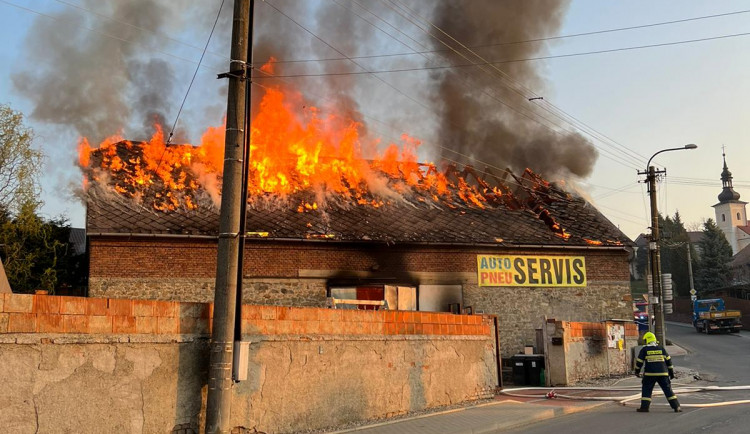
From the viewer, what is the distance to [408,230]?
20.5m

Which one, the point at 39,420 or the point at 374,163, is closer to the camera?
the point at 39,420

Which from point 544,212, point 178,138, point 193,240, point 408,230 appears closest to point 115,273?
point 193,240

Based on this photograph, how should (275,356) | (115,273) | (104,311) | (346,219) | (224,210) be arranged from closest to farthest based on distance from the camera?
(104,311), (224,210), (275,356), (115,273), (346,219)

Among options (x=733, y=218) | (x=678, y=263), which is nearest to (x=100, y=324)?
(x=678, y=263)

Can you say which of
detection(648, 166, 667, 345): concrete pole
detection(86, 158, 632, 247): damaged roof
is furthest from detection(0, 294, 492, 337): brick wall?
detection(648, 166, 667, 345): concrete pole

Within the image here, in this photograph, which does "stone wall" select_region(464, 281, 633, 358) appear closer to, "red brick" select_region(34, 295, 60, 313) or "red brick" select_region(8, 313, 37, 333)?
"red brick" select_region(34, 295, 60, 313)

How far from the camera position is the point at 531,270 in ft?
71.7

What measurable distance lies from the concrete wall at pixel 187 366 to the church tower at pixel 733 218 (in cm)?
9959

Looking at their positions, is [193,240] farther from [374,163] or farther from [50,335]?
[50,335]

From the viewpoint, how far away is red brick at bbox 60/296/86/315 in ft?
21.7

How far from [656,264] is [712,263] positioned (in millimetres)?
44538

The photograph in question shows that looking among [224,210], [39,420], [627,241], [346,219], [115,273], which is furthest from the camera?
[627,241]

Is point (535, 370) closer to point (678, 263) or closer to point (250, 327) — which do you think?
point (250, 327)

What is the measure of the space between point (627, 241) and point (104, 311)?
2029 cm
